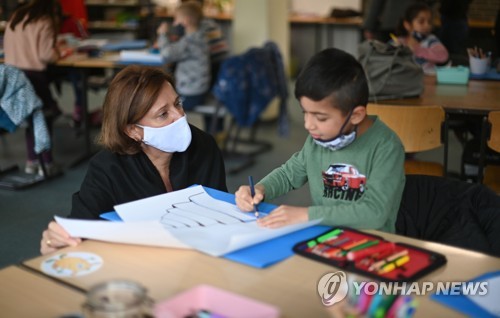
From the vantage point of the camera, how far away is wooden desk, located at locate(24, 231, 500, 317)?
4.20ft

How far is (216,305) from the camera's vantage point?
1.23 metres

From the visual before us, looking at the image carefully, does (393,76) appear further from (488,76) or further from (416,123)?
(488,76)

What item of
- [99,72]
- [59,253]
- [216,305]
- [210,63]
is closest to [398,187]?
[216,305]

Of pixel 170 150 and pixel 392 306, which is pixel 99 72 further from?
pixel 392 306

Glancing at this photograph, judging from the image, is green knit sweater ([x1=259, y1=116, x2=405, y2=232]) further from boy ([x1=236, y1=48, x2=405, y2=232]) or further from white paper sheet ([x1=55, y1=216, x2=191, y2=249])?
white paper sheet ([x1=55, y1=216, x2=191, y2=249])

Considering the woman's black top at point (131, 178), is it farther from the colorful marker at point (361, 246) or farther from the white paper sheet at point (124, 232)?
the colorful marker at point (361, 246)

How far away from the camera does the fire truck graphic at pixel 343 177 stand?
5.88ft

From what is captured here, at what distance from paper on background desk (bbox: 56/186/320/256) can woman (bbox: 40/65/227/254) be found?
0.25 m

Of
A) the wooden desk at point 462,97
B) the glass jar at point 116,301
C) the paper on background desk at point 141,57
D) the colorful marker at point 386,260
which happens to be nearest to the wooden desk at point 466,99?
the wooden desk at point 462,97

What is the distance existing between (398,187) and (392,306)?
72cm

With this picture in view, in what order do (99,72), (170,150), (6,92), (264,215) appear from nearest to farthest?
(264,215)
(170,150)
(6,92)
(99,72)

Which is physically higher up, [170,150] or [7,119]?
[170,150]

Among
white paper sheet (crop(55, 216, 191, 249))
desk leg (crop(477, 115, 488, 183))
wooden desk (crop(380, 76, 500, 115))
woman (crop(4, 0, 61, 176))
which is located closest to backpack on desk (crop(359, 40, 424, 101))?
wooden desk (crop(380, 76, 500, 115))

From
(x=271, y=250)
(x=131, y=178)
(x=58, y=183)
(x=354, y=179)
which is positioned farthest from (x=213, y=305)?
(x=58, y=183)
